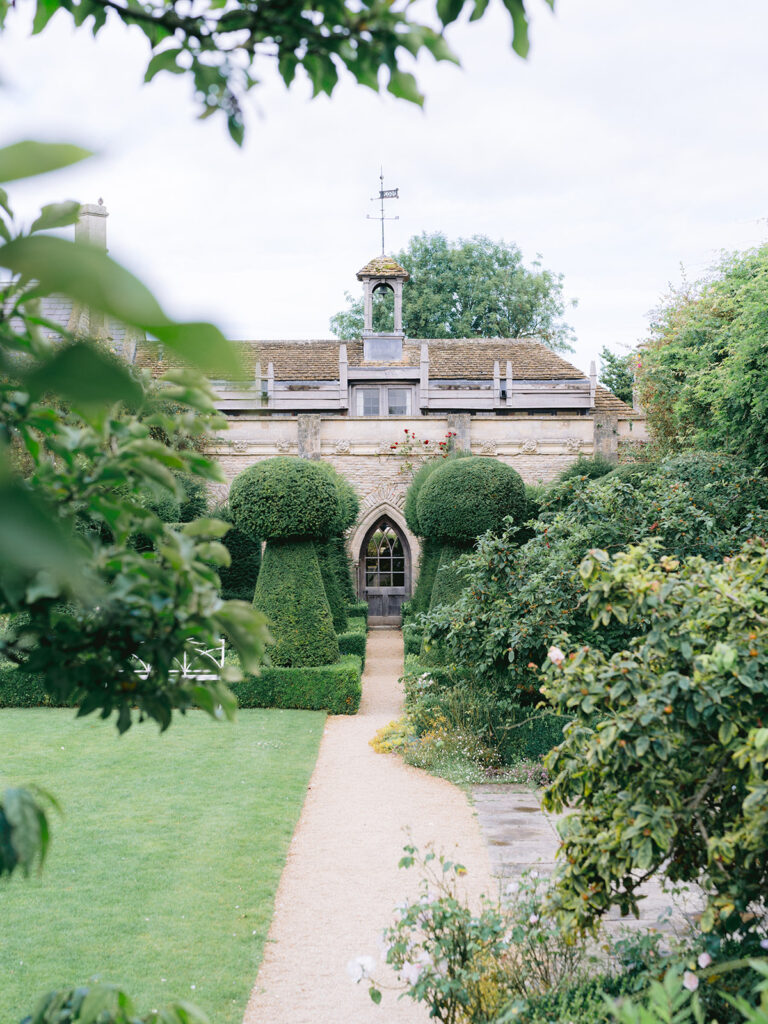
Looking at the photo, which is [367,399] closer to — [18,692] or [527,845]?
[18,692]

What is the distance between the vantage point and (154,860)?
6.12m

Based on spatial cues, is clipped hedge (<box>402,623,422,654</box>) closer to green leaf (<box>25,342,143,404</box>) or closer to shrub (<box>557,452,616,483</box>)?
shrub (<box>557,452,616,483</box>)

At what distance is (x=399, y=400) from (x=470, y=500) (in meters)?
10.3

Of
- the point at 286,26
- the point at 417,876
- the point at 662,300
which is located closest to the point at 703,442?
the point at 662,300

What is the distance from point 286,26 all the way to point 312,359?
21635 mm

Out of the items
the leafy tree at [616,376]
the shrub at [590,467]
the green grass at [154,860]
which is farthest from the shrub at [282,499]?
the leafy tree at [616,376]

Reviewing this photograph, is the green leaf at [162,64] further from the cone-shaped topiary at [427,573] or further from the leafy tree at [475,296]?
the leafy tree at [475,296]

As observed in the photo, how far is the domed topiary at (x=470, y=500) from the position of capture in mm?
11680

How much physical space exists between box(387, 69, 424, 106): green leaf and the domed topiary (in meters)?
10.4

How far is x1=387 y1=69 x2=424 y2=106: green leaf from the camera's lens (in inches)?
47.1

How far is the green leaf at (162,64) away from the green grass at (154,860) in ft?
13.4

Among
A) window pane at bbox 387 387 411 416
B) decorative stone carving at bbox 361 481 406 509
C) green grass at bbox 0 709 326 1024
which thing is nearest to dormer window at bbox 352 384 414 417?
window pane at bbox 387 387 411 416

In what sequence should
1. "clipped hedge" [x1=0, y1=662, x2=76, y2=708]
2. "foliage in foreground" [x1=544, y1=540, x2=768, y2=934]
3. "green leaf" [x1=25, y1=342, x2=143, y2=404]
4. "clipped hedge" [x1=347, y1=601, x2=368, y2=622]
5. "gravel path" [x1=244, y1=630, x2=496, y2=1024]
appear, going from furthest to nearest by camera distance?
"clipped hedge" [x1=347, y1=601, x2=368, y2=622], "clipped hedge" [x1=0, y1=662, x2=76, y2=708], "gravel path" [x1=244, y1=630, x2=496, y2=1024], "foliage in foreground" [x1=544, y1=540, x2=768, y2=934], "green leaf" [x1=25, y1=342, x2=143, y2=404]

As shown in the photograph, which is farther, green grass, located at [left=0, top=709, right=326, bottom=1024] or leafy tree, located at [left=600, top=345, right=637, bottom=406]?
leafy tree, located at [left=600, top=345, right=637, bottom=406]
